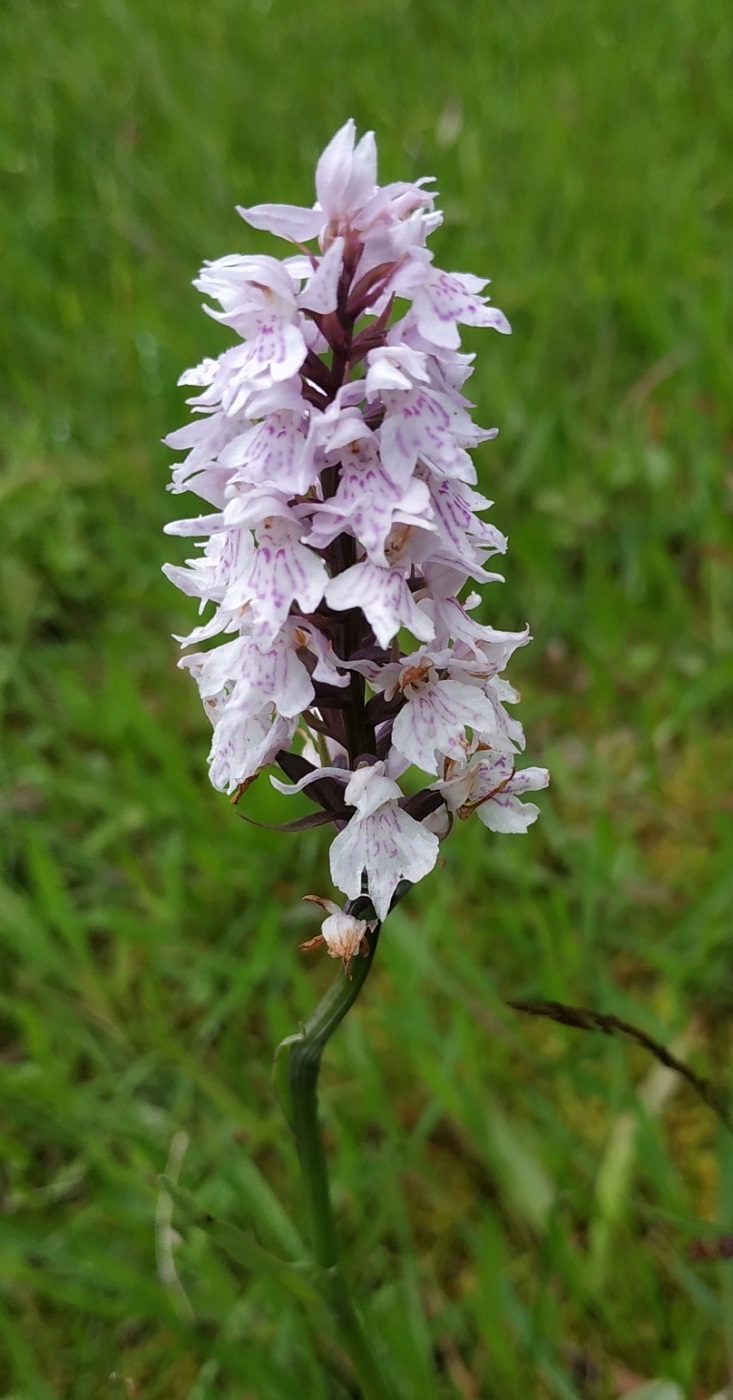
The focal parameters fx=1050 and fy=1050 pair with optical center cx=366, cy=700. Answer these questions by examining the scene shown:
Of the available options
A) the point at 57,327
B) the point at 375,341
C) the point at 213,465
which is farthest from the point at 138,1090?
the point at 57,327

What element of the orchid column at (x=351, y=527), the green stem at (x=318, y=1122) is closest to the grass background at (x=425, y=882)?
the green stem at (x=318, y=1122)

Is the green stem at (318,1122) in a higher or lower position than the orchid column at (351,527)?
lower

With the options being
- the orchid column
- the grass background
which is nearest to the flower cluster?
the orchid column

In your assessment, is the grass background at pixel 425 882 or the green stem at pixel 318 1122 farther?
the grass background at pixel 425 882

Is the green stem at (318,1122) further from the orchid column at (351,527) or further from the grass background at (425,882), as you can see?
the grass background at (425,882)

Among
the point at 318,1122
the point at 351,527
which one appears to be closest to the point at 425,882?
the point at 318,1122

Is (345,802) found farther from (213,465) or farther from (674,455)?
(674,455)
